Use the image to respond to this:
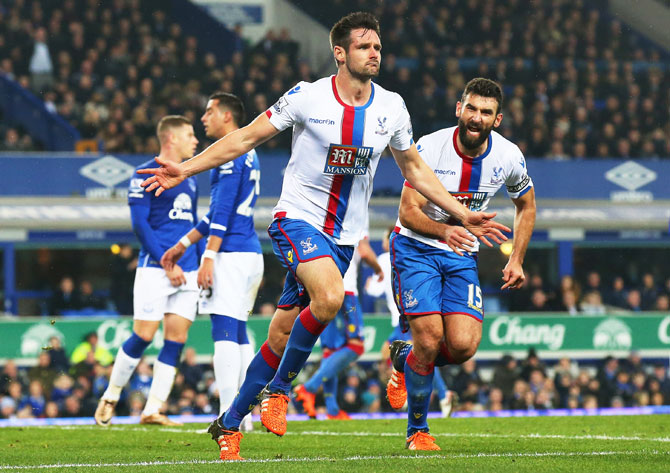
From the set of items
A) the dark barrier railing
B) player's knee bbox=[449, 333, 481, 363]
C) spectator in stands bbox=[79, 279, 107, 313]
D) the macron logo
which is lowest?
player's knee bbox=[449, 333, 481, 363]

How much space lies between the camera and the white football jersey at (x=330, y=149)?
19.9 ft

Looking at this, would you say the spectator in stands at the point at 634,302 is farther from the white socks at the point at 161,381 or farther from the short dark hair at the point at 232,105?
the short dark hair at the point at 232,105

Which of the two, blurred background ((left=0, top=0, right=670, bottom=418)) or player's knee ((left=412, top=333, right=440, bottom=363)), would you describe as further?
blurred background ((left=0, top=0, right=670, bottom=418))

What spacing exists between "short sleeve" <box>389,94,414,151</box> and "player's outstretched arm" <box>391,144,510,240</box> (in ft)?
0.14

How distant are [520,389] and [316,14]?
14.3 m

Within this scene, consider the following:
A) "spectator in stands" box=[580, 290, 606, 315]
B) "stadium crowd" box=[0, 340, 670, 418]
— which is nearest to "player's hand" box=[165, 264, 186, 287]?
"stadium crowd" box=[0, 340, 670, 418]

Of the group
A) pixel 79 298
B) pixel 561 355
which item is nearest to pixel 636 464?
pixel 561 355

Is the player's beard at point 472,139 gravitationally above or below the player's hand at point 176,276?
above

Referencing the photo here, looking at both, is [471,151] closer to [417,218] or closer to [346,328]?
[417,218]

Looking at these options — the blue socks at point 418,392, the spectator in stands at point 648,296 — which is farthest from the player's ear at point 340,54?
the spectator in stands at point 648,296

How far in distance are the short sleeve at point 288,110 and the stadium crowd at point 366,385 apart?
8845 mm

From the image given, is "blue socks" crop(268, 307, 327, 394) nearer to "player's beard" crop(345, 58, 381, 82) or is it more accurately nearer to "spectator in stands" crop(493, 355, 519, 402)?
"player's beard" crop(345, 58, 381, 82)

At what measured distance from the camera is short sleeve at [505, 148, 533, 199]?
23.0 feet

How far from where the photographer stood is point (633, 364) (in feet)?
54.9
